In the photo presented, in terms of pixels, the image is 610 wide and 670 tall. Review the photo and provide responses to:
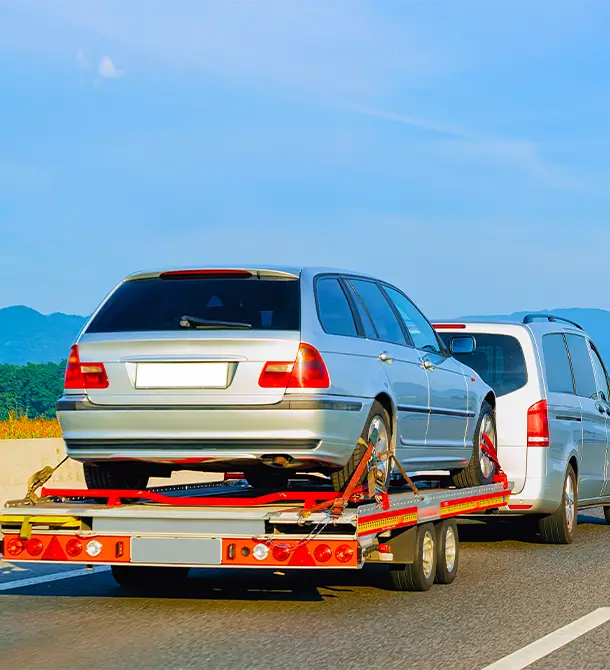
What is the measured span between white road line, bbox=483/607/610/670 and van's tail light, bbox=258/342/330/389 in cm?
196

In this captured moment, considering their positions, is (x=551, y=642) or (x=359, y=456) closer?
(x=551, y=642)

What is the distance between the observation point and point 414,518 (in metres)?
8.68

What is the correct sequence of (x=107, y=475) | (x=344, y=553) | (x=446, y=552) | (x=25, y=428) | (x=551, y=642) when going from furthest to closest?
(x=25, y=428) → (x=446, y=552) → (x=107, y=475) → (x=344, y=553) → (x=551, y=642)

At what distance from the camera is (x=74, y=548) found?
8.00m

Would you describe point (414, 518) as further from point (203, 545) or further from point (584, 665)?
point (584, 665)

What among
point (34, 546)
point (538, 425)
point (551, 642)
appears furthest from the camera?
point (538, 425)

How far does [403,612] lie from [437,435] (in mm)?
2089

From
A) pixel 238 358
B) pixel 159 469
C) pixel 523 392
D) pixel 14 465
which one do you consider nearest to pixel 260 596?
pixel 159 469

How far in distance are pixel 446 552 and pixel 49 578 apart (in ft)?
9.64

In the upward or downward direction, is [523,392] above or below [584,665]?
above

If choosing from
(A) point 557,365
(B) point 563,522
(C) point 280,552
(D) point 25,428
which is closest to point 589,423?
(A) point 557,365

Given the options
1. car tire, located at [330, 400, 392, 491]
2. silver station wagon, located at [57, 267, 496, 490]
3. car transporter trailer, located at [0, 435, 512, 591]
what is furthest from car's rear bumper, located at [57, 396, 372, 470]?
car transporter trailer, located at [0, 435, 512, 591]

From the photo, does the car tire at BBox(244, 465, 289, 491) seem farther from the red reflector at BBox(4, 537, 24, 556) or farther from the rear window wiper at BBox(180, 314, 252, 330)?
the red reflector at BBox(4, 537, 24, 556)

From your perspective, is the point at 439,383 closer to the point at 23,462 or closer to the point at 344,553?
the point at 344,553
